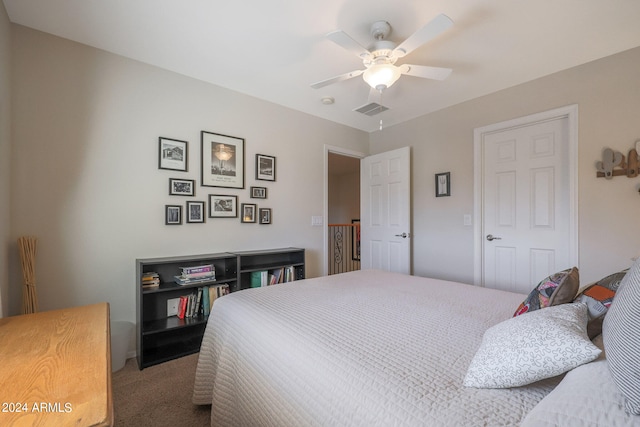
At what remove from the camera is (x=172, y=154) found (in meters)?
2.50

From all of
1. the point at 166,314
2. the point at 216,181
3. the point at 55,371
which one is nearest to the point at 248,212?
the point at 216,181

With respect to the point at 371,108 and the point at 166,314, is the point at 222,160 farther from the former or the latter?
the point at 371,108

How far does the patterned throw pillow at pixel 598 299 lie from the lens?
2.85 feet

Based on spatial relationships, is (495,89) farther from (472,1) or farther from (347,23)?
(347,23)

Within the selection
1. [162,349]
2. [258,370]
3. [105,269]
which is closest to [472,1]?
[258,370]

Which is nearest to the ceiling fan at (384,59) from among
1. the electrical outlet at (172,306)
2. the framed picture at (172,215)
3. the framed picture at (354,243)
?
the framed picture at (172,215)

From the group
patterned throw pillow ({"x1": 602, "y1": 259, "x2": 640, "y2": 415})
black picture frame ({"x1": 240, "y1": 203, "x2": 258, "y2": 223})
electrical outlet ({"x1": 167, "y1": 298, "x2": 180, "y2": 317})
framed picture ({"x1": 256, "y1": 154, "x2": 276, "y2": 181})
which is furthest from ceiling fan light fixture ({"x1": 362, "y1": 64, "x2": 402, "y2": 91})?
electrical outlet ({"x1": 167, "y1": 298, "x2": 180, "y2": 317})

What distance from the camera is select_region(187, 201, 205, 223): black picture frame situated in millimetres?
2594

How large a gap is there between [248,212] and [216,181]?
47 centimetres

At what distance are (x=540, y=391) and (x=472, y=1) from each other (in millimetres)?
2041

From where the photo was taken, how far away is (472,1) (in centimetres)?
167

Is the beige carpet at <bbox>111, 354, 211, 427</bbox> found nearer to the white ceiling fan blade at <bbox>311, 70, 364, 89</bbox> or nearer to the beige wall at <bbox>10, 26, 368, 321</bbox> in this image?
the beige wall at <bbox>10, 26, 368, 321</bbox>

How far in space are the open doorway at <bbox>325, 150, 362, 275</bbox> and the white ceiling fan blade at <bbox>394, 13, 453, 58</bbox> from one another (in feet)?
7.02

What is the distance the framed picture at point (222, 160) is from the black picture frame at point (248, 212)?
0.22 metres
